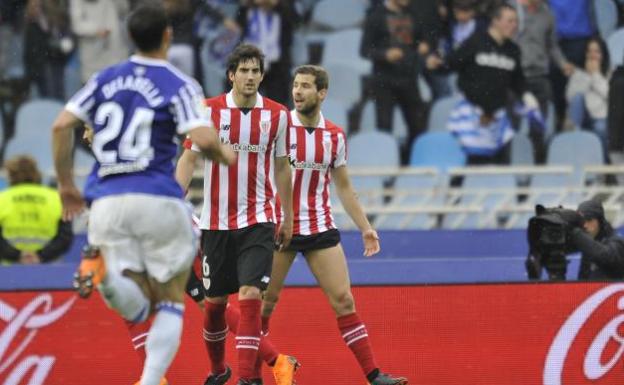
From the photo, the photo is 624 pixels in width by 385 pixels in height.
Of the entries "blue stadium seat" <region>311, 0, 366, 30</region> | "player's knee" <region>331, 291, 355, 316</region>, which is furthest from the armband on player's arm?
"blue stadium seat" <region>311, 0, 366, 30</region>

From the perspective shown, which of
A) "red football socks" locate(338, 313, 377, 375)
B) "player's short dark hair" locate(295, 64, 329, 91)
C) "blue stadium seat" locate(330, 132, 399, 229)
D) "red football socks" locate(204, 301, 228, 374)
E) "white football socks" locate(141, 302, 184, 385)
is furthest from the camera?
"blue stadium seat" locate(330, 132, 399, 229)

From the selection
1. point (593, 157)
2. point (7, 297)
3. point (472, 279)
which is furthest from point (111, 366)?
point (593, 157)

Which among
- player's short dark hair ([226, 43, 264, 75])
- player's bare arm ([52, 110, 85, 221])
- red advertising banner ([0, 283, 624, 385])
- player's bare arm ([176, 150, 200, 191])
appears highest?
player's short dark hair ([226, 43, 264, 75])

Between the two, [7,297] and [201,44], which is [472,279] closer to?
[7,297]

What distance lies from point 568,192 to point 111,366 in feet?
18.3

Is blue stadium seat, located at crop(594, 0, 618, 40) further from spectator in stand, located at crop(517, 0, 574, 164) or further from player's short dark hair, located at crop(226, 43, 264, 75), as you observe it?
player's short dark hair, located at crop(226, 43, 264, 75)

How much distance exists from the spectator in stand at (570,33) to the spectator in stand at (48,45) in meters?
4.71

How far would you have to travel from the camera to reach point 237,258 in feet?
28.1

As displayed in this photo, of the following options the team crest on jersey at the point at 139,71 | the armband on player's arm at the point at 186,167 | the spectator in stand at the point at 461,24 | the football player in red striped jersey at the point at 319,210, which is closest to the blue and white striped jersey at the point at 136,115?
the team crest on jersey at the point at 139,71

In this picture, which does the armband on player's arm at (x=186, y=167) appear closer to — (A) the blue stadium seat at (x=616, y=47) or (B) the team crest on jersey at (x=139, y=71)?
(B) the team crest on jersey at (x=139, y=71)

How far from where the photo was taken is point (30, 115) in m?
14.2

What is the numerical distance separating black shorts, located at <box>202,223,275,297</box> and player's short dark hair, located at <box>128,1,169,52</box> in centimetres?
207

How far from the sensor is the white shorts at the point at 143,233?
21.7 ft

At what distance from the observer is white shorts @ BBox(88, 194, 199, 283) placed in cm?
661
